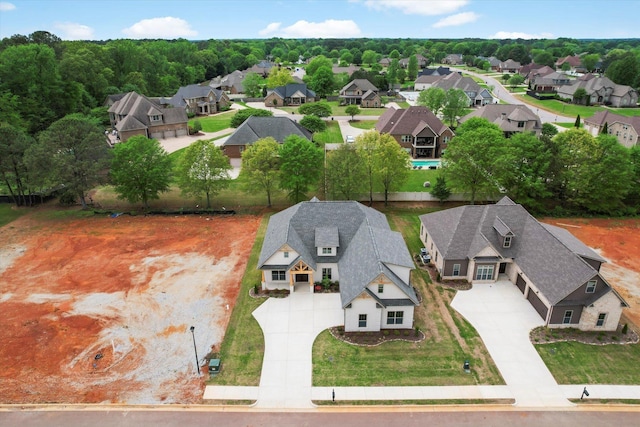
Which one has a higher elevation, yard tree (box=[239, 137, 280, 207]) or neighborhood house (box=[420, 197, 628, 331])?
yard tree (box=[239, 137, 280, 207])

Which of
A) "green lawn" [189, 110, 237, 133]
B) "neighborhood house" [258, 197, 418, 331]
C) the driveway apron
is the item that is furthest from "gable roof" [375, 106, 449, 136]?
the driveway apron

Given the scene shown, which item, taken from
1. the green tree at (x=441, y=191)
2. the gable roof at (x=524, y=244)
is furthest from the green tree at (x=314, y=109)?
the gable roof at (x=524, y=244)

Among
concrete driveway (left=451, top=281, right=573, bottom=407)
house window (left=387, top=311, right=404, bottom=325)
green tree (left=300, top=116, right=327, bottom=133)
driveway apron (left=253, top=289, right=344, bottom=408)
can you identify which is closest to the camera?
driveway apron (left=253, top=289, right=344, bottom=408)

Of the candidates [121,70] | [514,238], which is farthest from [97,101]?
[514,238]

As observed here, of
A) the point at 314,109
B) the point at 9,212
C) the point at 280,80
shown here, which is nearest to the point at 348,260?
the point at 9,212

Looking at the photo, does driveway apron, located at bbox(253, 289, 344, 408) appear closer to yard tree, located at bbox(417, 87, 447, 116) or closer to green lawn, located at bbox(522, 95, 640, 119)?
yard tree, located at bbox(417, 87, 447, 116)
